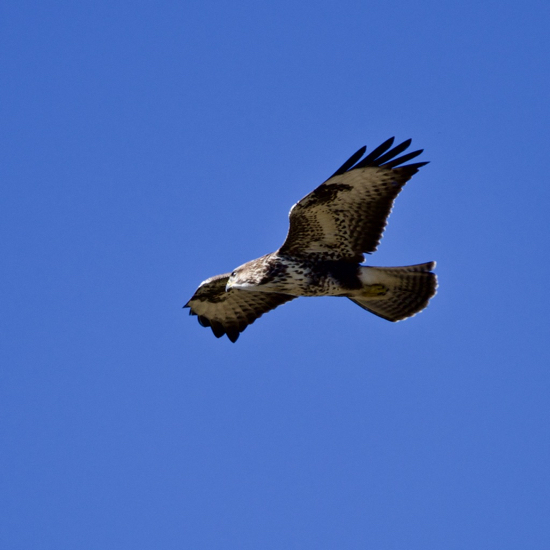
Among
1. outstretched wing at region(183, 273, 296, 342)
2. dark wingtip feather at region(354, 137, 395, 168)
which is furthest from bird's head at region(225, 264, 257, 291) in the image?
dark wingtip feather at region(354, 137, 395, 168)

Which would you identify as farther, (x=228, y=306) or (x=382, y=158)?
(x=228, y=306)

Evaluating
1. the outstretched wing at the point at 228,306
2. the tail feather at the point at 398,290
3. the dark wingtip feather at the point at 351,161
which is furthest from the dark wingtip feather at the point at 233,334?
the dark wingtip feather at the point at 351,161

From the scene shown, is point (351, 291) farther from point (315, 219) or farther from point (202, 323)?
point (202, 323)

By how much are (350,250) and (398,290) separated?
27.2 inches

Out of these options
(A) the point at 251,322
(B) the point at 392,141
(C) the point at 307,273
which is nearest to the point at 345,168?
(B) the point at 392,141

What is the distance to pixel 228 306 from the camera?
37.0 ft

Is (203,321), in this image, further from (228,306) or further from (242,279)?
(242,279)

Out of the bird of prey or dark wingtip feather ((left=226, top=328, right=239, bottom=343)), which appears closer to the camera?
the bird of prey

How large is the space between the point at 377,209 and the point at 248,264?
4.71ft

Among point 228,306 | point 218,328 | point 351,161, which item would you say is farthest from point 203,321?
point 351,161

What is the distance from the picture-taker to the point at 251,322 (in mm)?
11219

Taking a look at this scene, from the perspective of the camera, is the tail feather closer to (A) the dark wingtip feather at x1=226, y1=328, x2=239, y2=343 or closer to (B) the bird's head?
(B) the bird's head

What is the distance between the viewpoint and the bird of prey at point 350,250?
929cm

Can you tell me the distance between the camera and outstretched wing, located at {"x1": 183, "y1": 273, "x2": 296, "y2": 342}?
36.3 feet
